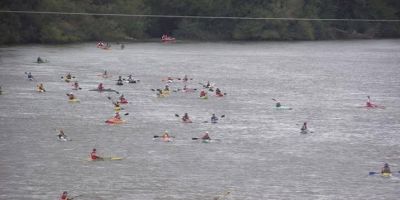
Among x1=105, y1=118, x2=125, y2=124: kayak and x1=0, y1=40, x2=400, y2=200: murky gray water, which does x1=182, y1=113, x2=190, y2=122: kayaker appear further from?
x1=105, y1=118, x2=125, y2=124: kayak

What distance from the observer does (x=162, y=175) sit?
110ft

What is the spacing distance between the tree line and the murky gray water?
60.3 ft

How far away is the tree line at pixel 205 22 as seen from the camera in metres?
94.9

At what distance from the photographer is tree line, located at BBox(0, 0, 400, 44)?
9494cm

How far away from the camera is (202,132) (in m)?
42.9

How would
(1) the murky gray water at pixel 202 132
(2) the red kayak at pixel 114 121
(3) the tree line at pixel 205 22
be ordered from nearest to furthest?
(1) the murky gray water at pixel 202 132 < (2) the red kayak at pixel 114 121 < (3) the tree line at pixel 205 22

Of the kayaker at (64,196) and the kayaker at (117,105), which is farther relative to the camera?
the kayaker at (117,105)

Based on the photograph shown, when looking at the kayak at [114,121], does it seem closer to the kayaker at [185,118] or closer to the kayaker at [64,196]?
the kayaker at [185,118]

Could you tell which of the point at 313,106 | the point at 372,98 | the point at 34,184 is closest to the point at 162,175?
the point at 34,184

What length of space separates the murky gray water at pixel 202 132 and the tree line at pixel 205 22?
60.3 ft

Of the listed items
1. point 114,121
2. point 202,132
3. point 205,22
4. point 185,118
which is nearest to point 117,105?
point 114,121

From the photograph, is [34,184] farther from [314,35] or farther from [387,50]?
[314,35]

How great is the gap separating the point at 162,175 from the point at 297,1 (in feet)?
251

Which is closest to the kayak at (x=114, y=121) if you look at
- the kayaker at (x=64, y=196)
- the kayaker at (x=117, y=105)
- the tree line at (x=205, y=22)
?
the kayaker at (x=117, y=105)
